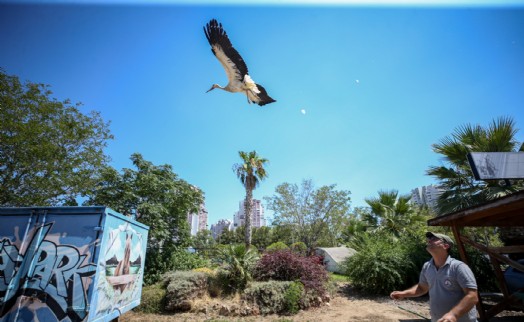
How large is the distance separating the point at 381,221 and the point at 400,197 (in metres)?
1.79

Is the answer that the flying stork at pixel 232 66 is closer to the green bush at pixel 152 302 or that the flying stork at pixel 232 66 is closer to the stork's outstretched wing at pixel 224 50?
the stork's outstretched wing at pixel 224 50

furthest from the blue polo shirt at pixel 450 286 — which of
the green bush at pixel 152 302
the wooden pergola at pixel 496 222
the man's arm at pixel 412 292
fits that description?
the green bush at pixel 152 302

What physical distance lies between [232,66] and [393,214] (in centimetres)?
1283

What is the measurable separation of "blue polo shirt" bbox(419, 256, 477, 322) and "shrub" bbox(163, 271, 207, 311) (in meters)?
7.34

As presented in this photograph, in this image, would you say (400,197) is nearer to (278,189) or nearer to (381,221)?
(381,221)

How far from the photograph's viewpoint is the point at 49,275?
13.1 ft

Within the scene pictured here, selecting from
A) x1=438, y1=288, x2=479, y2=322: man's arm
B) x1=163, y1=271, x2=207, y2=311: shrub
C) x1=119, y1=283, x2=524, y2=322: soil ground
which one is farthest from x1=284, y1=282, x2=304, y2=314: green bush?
x1=438, y1=288, x2=479, y2=322: man's arm

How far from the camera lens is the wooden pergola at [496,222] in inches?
182

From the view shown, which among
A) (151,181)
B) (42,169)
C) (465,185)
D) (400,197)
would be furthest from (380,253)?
(42,169)

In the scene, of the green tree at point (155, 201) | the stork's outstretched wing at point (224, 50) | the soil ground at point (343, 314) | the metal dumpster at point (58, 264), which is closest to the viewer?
the metal dumpster at point (58, 264)

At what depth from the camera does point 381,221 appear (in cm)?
1461

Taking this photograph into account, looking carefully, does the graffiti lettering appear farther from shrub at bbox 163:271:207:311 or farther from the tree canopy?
the tree canopy

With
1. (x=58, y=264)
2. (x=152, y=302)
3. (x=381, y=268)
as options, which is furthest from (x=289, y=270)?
(x=58, y=264)

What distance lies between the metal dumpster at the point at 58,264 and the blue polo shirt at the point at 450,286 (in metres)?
4.82
